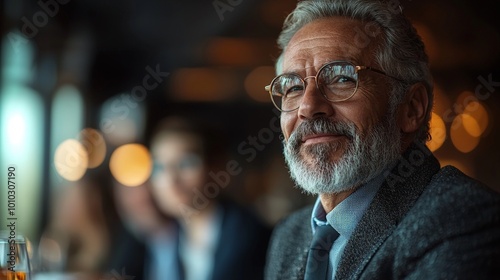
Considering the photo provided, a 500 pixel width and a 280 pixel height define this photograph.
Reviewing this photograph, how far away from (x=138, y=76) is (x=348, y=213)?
4.78 m

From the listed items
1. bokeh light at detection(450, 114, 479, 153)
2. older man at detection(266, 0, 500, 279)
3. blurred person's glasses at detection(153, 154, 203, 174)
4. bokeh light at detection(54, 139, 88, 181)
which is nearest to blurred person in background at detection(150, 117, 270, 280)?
blurred person's glasses at detection(153, 154, 203, 174)

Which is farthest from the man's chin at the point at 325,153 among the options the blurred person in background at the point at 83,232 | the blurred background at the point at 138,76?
the blurred background at the point at 138,76

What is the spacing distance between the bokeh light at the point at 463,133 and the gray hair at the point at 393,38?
4.06 m

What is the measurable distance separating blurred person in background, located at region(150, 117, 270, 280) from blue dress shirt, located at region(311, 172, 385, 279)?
1190 mm

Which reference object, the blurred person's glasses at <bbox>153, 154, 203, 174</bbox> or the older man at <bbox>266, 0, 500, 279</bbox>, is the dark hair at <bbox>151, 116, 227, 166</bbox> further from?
the older man at <bbox>266, 0, 500, 279</bbox>

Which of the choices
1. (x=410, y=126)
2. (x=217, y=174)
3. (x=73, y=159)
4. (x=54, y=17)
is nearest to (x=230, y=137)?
(x=73, y=159)

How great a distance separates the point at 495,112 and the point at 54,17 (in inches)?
153

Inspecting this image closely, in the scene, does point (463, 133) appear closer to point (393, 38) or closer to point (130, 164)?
point (130, 164)

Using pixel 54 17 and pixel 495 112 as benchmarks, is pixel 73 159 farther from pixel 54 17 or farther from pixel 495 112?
pixel 495 112

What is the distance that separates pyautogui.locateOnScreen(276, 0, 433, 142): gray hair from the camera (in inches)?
60.3

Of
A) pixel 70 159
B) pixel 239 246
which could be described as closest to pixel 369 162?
pixel 239 246

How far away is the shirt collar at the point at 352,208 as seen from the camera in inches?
56.4

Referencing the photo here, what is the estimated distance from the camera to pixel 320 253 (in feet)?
4.89

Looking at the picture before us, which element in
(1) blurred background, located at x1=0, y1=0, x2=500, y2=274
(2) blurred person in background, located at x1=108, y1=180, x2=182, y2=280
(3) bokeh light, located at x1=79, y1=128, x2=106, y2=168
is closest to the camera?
(2) blurred person in background, located at x1=108, y1=180, x2=182, y2=280
